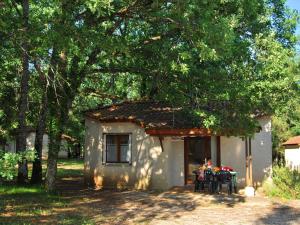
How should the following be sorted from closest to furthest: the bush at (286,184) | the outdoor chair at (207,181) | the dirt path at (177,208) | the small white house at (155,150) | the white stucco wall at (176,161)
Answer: the dirt path at (177,208), the bush at (286,184), the outdoor chair at (207,181), the small white house at (155,150), the white stucco wall at (176,161)

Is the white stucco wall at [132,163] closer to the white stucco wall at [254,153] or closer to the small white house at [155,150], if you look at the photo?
the small white house at [155,150]

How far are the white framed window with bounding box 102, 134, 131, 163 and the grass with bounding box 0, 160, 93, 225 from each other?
4.00 meters

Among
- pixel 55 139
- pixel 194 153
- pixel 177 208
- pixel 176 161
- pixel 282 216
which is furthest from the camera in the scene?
pixel 194 153

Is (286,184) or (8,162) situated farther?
(286,184)

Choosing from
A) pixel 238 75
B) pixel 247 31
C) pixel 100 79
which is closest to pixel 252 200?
pixel 238 75

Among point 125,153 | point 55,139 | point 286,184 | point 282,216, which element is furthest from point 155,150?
point 282,216

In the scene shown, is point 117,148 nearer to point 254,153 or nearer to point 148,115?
point 148,115

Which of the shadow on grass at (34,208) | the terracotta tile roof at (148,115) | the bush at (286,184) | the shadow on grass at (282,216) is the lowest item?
the shadow on grass at (282,216)

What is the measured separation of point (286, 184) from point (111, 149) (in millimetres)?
8476

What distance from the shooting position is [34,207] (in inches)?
564

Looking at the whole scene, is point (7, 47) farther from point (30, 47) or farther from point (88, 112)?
point (88, 112)

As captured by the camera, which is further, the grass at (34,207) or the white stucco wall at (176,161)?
the white stucco wall at (176,161)

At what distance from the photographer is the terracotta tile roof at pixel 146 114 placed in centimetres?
2002

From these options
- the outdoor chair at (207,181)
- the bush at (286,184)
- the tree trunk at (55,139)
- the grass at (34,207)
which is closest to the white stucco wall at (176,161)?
the outdoor chair at (207,181)
